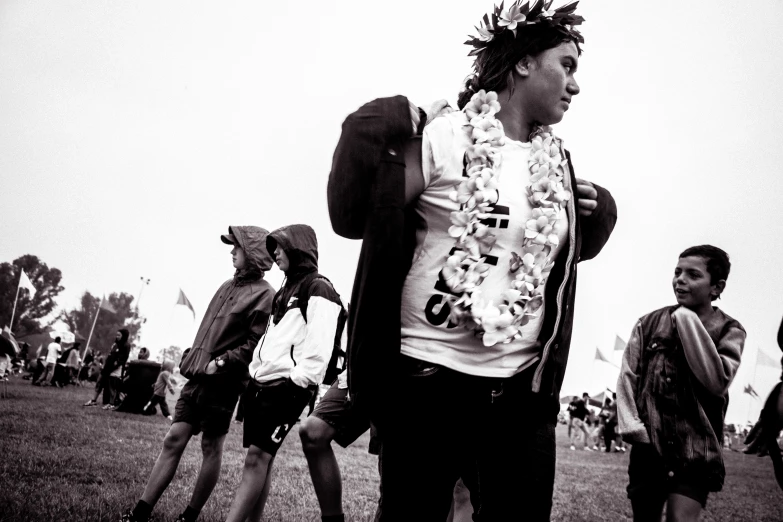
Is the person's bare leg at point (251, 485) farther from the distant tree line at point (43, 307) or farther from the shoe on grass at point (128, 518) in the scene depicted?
the distant tree line at point (43, 307)

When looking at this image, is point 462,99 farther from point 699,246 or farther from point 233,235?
point 233,235

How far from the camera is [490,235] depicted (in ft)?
6.26

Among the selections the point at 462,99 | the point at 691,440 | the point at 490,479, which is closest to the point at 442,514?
the point at 490,479

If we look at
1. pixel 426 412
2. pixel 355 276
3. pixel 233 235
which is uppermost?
pixel 233 235

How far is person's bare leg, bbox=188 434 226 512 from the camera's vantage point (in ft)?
14.5

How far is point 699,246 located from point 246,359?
3.29 metres

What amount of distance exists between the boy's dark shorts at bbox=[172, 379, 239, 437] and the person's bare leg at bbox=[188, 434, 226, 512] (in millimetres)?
60

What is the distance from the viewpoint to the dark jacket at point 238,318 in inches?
185

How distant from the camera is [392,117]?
181cm

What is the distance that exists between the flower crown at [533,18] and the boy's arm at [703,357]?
1792 millimetres

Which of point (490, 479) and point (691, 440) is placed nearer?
point (490, 479)

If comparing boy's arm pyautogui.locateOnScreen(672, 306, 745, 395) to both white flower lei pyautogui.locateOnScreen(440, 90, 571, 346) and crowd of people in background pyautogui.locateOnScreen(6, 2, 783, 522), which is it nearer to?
crowd of people in background pyautogui.locateOnScreen(6, 2, 783, 522)

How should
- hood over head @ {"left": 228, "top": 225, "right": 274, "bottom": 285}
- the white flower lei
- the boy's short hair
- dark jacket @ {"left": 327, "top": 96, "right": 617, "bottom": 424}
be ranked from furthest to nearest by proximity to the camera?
hood over head @ {"left": 228, "top": 225, "right": 274, "bottom": 285} < the boy's short hair < the white flower lei < dark jacket @ {"left": 327, "top": 96, "right": 617, "bottom": 424}

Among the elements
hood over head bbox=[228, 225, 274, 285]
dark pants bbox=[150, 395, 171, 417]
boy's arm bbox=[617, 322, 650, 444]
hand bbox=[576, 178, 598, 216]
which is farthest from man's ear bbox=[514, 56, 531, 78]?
dark pants bbox=[150, 395, 171, 417]
